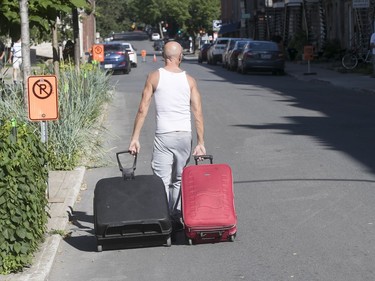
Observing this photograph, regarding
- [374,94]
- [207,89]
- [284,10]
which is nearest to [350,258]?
[374,94]

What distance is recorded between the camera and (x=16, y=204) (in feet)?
24.8

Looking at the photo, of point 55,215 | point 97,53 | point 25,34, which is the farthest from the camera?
point 97,53

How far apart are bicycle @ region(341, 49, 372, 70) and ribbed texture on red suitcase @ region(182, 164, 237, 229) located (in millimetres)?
33113

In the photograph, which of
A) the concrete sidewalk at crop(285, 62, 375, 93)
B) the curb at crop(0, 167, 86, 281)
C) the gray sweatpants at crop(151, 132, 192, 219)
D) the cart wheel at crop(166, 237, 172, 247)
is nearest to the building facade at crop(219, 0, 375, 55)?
the concrete sidewalk at crop(285, 62, 375, 93)

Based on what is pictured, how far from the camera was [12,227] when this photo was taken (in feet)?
24.7

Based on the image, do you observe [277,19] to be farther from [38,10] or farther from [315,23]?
[38,10]

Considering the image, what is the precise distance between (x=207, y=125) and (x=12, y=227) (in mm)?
12276

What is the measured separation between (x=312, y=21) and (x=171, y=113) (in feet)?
179

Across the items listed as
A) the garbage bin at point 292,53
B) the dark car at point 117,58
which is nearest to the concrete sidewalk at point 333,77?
the garbage bin at point 292,53

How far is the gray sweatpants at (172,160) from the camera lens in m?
8.99

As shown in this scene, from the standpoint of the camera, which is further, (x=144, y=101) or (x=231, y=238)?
(x=144, y=101)

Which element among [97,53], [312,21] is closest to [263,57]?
[97,53]

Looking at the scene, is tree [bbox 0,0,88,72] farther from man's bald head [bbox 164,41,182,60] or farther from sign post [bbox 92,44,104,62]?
sign post [bbox 92,44,104,62]

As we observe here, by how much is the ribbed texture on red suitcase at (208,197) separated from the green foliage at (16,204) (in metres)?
1.42
